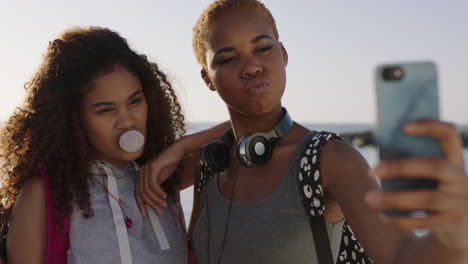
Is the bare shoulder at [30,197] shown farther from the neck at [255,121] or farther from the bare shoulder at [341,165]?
the bare shoulder at [341,165]

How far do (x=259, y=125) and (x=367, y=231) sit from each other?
3.24 ft

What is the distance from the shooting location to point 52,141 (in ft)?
8.45

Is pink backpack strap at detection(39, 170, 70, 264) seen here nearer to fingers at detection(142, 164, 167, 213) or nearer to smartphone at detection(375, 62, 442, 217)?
fingers at detection(142, 164, 167, 213)

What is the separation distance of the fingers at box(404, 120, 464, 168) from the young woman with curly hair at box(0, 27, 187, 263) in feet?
5.66

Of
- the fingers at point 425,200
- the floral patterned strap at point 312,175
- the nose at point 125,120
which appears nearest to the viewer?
the fingers at point 425,200

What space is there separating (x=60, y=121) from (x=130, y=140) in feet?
1.42

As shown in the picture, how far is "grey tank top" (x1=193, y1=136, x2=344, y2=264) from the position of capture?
2.09 m

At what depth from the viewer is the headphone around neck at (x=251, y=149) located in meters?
2.27

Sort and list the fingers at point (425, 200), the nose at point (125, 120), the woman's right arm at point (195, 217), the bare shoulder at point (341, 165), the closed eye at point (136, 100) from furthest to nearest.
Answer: the woman's right arm at point (195, 217)
the closed eye at point (136, 100)
the nose at point (125, 120)
the bare shoulder at point (341, 165)
the fingers at point (425, 200)

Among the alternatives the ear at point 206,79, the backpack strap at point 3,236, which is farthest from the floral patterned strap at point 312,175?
the backpack strap at point 3,236

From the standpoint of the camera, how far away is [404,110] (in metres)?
1.07

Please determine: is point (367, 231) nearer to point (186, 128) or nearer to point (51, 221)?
point (51, 221)

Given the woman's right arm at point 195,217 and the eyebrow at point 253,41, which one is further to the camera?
the woman's right arm at point 195,217

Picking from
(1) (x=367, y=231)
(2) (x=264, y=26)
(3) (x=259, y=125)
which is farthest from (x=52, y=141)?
(1) (x=367, y=231)
